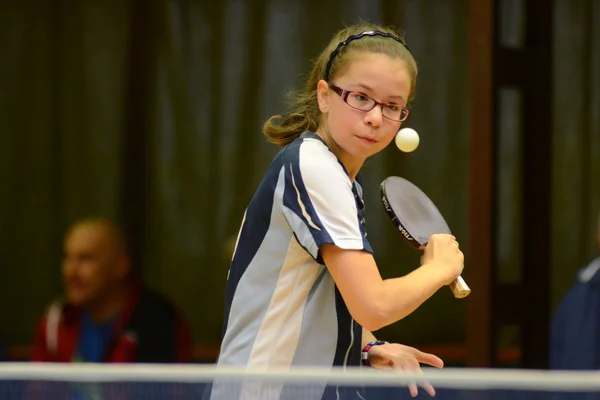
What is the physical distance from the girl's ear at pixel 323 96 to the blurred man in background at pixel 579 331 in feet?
10.1

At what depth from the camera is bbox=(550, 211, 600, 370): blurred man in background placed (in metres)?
5.30

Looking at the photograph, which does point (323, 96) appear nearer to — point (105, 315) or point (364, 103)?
A: point (364, 103)

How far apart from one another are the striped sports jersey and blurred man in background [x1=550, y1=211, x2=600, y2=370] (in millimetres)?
3066

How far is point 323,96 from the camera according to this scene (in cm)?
253

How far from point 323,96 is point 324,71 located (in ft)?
0.23

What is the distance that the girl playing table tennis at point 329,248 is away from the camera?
229 cm

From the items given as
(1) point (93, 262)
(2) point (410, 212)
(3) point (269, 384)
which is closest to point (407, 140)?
(2) point (410, 212)

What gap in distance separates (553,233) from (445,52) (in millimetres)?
989

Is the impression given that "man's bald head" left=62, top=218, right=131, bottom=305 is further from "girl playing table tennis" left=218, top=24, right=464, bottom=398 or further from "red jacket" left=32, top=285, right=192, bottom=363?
"girl playing table tennis" left=218, top=24, right=464, bottom=398

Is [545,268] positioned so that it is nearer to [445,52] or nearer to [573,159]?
[573,159]

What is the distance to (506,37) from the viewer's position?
17.7 feet

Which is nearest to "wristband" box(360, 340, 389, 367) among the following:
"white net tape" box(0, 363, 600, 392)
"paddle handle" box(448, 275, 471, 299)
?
"paddle handle" box(448, 275, 471, 299)

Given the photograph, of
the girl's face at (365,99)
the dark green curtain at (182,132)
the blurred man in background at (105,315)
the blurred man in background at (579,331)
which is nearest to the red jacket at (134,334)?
the blurred man in background at (105,315)

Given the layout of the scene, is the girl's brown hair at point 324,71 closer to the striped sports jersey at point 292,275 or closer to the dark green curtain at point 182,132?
the striped sports jersey at point 292,275
